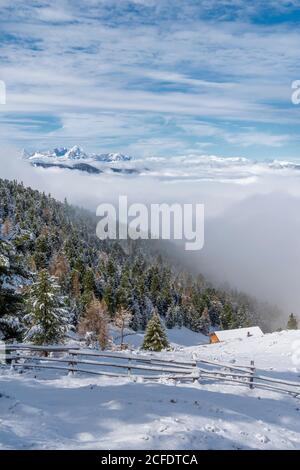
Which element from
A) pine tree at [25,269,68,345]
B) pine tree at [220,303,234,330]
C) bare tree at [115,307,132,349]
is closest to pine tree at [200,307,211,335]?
pine tree at [220,303,234,330]

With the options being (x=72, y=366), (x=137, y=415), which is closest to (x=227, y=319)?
(x=72, y=366)

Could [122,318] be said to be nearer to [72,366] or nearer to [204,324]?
[72,366]

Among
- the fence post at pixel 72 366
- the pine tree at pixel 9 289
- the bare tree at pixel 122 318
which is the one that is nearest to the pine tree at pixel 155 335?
the bare tree at pixel 122 318

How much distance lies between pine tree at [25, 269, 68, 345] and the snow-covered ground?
58.9 ft

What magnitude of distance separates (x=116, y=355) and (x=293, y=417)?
7.81 m

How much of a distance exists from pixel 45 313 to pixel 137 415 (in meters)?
24.6

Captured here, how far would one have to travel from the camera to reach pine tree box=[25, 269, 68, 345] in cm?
3684

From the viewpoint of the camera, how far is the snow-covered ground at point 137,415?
11.9m

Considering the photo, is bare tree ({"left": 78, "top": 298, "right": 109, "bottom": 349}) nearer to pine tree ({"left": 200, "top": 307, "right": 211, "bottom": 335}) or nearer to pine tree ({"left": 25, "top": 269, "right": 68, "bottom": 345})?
pine tree ({"left": 25, "top": 269, "right": 68, "bottom": 345})

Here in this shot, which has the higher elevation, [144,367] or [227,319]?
[144,367]

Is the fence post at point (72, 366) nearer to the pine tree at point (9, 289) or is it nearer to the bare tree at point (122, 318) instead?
the pine tree at point (9, 289)

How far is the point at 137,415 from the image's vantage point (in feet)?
45.8

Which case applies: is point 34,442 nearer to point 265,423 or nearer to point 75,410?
point 75,410

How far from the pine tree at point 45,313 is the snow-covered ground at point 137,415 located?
707 inches
